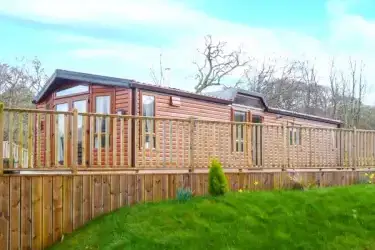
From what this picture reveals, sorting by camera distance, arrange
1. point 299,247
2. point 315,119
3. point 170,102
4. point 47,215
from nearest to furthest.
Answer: point 299,247 → point 47,215 → point 170,102 → point 315,119

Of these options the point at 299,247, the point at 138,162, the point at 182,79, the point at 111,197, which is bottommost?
the point at 299,247

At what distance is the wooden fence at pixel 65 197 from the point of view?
7.00 m

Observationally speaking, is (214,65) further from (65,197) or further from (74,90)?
(65,197)

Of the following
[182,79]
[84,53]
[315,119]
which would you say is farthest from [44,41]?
[315,119]

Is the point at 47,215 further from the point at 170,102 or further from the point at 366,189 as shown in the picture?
the point at 366,189

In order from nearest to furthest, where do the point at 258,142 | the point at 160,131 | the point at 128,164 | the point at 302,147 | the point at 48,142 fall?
the point at 48,142
the point at 128,164
the point at 258,142
the point at 160,131
the point at 302,147

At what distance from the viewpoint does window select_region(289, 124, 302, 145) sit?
10.8 m

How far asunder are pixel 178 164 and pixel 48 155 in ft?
8.36

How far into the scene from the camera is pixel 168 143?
9797 millimetres

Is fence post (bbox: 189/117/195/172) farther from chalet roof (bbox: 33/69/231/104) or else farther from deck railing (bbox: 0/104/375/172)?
chalet roof (bbox: 33/69/231/104)

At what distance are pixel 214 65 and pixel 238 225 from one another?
25.2 meters

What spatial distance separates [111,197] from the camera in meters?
7.96

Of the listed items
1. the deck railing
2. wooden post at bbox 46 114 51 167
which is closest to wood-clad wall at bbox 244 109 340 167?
the deck railing

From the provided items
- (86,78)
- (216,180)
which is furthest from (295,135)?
(86,78)
